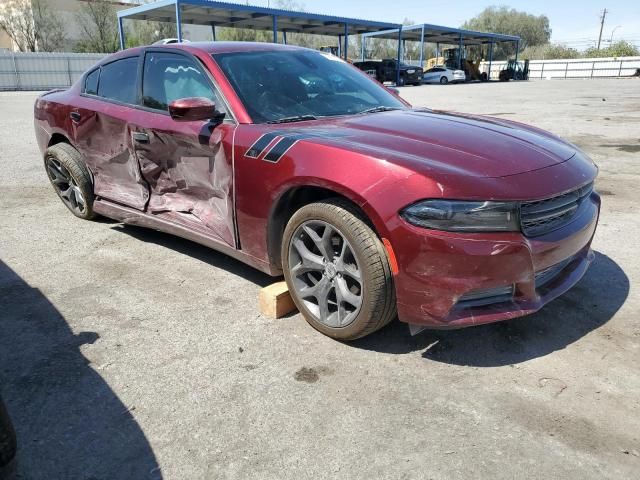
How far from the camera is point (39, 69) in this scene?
30.8m

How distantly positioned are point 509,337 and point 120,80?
3538mm

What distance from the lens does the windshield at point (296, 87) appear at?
3404mm

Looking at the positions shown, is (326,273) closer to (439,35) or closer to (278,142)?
(278,142)

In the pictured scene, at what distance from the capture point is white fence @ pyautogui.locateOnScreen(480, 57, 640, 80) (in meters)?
53.9

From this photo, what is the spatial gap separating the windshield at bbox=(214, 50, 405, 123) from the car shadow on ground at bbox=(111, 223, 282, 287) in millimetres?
1169

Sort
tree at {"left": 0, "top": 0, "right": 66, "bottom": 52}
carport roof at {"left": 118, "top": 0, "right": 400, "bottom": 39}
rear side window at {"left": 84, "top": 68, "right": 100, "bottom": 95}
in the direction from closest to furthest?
rear side window at {"left": 84, "top": 68, "right": 100, "bottom": 95} → carport roof at {"left": 118, "top": 0, "right": 400, "bottom": 39} → tree at {"left": 0, "top": 0, "right": 66, "bottom": 52}

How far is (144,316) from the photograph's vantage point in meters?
3.30

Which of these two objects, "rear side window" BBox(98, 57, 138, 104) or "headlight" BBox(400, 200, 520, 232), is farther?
"rear side window" BBox(98, 57, 138, 104)

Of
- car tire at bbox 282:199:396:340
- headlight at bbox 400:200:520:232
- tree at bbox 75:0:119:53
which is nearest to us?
headlight at bbox 400:200:520:232

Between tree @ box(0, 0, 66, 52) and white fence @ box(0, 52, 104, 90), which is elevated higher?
tree @ box(0, 0, 66, 52)

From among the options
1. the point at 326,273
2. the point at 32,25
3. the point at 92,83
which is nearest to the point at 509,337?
the point at 326,273

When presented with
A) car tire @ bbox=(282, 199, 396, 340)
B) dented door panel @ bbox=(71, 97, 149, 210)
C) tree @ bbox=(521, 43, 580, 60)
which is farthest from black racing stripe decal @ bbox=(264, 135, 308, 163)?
tree @ bbox=(521, 43, 580, 60)

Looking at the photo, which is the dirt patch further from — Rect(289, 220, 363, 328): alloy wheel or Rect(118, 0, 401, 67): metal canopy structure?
Rect(118, 0, 401, 67): metal canopy structure

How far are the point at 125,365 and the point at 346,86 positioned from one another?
2.45 metres
